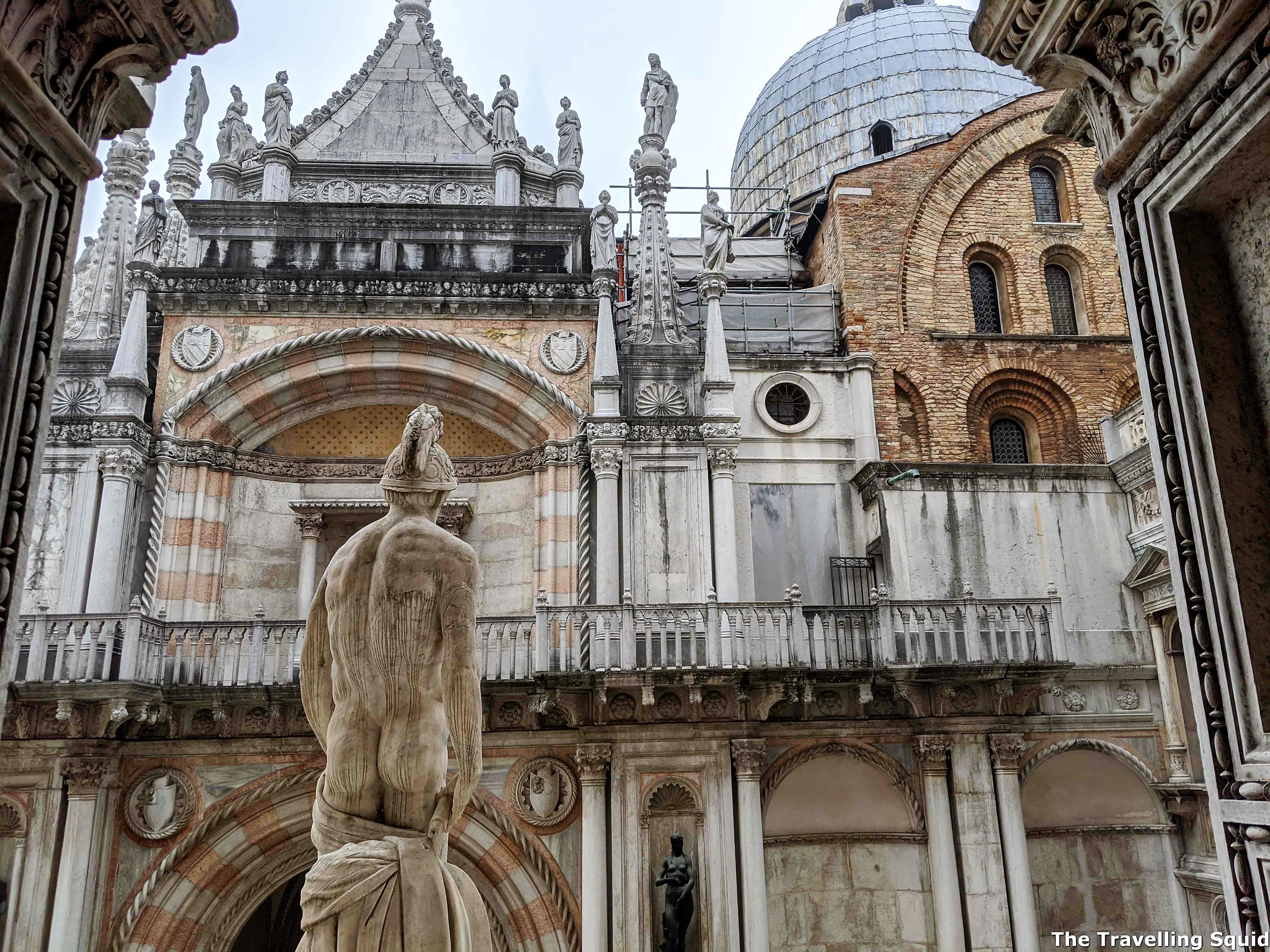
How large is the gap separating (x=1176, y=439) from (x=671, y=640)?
33.1 feet

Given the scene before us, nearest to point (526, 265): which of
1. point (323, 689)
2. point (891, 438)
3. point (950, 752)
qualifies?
point (891, 438)

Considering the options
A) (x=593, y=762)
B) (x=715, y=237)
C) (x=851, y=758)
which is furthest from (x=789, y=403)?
(x=593, y=762)

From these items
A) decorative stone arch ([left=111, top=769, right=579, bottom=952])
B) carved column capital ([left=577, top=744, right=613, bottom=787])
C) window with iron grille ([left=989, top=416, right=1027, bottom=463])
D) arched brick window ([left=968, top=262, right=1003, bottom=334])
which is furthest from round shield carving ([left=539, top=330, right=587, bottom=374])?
arched brick window ([left=968, top=262, right=1003, bottom=334])

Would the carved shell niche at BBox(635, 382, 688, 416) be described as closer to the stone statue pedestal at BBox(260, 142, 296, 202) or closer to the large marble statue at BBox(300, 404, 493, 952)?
the stone statue pedestal at BBox(260, 142, 296, 202)

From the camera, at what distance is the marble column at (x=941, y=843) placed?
43.3ft

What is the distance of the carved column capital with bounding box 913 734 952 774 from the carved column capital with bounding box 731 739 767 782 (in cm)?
225

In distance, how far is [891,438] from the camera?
56.6 ft

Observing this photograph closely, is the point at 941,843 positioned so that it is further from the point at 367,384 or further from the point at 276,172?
the point at 276,172

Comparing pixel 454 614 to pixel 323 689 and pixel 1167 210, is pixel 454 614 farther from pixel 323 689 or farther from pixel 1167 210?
pixel 1167 210

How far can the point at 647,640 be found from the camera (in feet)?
43.0

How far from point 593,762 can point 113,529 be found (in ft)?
24.7

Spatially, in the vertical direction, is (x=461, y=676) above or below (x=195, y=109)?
below

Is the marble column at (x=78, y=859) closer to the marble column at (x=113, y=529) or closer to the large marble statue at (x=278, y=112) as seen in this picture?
the marble column at (x=113, y=529)

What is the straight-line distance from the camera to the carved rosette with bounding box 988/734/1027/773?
1386 centimetres
